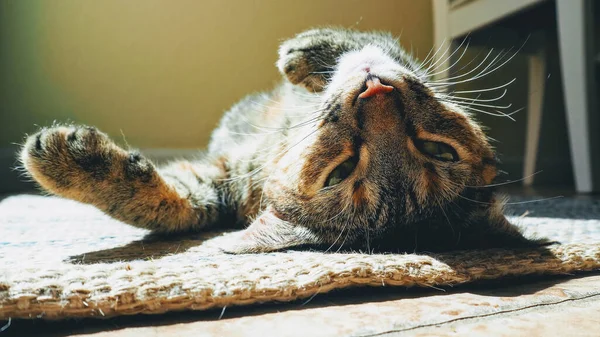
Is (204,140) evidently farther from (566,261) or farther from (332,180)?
(566,261)

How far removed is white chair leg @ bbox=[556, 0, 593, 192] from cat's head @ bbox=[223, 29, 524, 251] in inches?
47.8

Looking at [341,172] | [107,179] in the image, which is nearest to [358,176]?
[341,172]

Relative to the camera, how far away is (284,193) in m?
0.98

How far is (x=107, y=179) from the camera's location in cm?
91

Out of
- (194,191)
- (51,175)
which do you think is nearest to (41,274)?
(51,175)

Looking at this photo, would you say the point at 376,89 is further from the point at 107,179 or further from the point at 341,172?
the point at 107,179

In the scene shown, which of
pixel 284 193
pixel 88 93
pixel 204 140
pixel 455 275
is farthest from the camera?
pixel 204 140

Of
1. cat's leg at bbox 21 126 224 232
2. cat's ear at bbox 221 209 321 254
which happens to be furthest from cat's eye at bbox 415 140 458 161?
cat's leg at bbox 21 126 224 232

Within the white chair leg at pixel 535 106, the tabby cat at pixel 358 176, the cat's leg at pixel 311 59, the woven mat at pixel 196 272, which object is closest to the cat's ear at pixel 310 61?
the cat's leg at pixel 311 59

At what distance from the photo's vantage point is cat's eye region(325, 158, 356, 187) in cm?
87

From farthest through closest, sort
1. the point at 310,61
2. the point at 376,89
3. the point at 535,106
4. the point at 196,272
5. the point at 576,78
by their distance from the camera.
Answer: the point at 535,106
the point at 576,78
the point at 310,61
the point at 376,89
the point at 196,272

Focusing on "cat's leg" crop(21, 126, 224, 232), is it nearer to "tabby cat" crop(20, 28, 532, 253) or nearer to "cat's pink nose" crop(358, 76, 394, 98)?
"tabby cat" crop(20, 28, 532, 253)

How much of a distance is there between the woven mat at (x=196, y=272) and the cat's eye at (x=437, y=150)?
0.18 metres

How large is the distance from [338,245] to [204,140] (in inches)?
74.9
